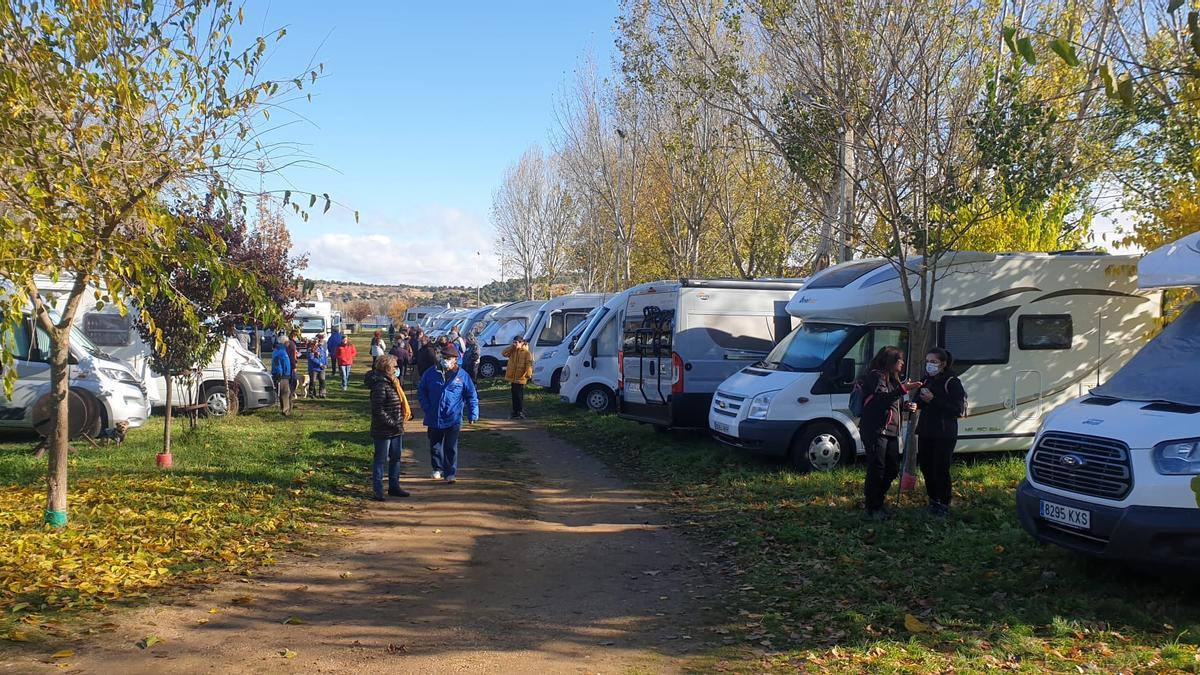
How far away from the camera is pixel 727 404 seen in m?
12.4

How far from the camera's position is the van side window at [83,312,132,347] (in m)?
17.1

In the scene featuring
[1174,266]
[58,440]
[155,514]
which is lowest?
[155,514]

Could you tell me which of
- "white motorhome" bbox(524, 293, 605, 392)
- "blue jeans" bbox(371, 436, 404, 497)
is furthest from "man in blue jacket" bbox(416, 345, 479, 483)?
"white motorhome" bbox(524, 293, 605, 392)

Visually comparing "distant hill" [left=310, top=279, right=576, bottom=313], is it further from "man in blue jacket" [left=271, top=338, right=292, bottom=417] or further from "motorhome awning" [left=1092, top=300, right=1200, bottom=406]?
"motorhome awning" [left=1092, top=300, right=1200, bottom=406]

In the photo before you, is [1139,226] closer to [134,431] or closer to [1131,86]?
[1131,86]

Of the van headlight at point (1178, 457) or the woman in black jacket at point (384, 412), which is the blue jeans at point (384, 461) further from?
the van headlight at point (1178, 457)

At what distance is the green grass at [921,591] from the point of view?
18.9ft

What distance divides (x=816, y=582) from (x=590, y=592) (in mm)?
1776

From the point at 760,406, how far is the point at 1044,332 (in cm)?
356

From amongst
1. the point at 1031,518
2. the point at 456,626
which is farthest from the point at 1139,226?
the point at 456,626

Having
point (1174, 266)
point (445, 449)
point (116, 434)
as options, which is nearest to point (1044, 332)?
point (1174, 266)

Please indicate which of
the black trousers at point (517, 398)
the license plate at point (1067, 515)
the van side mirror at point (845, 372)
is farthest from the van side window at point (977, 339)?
the black trousers at point (517, 398)

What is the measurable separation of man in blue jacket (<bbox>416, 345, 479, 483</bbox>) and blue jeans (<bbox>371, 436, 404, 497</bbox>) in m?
0.69

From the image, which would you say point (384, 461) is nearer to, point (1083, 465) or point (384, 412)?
point (384, 412)
